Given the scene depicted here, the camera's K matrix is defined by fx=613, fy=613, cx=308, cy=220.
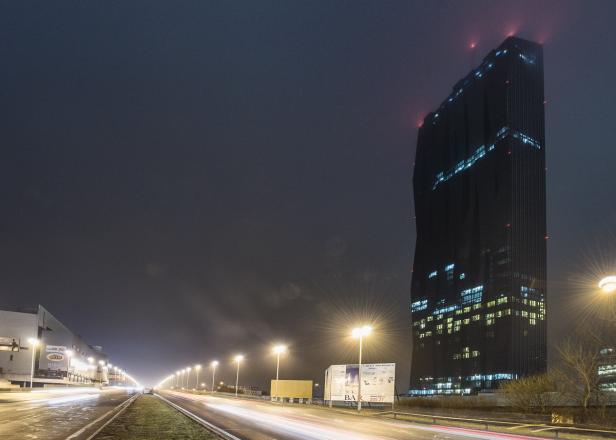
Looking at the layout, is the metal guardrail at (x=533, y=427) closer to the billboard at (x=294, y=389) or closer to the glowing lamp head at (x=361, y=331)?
the glowing lamp head at (x=361, y=331)

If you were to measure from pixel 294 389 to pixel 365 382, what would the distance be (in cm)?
2873

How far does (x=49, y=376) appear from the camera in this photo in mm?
154250

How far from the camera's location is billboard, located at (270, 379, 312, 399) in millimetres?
88312

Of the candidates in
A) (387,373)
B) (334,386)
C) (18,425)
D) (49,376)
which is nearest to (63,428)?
(18,425)

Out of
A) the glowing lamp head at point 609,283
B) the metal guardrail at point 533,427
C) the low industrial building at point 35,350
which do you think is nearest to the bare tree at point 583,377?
Result: the metal guardrail at point 533,427

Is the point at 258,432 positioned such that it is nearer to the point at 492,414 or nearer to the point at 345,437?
the point at 345,437

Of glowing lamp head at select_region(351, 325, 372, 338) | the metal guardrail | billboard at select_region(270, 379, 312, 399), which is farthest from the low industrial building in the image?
the metal guardrail

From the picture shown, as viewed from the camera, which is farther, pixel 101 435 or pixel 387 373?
pixel 387 373

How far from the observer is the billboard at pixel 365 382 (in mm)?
60906

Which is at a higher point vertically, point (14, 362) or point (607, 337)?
point (607, 337)

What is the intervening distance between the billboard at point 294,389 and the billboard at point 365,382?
767 inches

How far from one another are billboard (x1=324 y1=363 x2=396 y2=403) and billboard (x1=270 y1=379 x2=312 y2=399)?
767 inches

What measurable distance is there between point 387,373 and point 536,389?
14.0m

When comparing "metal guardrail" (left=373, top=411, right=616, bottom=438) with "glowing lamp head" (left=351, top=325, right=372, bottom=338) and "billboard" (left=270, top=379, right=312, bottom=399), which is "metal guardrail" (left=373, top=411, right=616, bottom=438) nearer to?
"glowing lamp head" (left=351, top=325, right=372, bottom=338)
